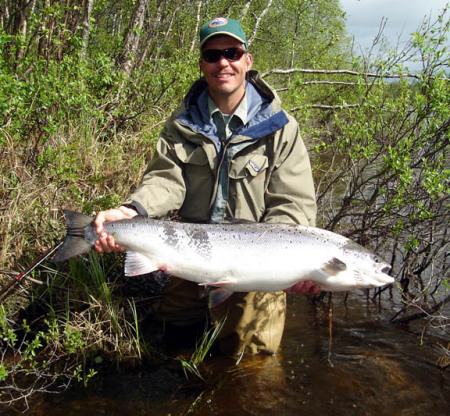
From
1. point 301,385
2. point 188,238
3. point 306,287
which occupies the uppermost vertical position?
point 188,238

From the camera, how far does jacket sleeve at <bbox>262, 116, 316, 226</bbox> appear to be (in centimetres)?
373

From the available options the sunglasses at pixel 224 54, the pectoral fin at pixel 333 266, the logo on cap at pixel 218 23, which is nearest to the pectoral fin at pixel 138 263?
the pectoral fin at pixel 333 266

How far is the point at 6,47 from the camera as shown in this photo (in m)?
5.65

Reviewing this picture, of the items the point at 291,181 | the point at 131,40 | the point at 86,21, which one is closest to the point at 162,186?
the point at 291,181

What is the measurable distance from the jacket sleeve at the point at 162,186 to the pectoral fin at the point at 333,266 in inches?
57.3

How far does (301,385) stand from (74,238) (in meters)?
2.26

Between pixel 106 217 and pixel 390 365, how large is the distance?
9.53ft

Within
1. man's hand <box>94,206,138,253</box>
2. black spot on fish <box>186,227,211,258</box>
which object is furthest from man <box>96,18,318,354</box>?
black spot on fish <box>186,227,211,258</box>

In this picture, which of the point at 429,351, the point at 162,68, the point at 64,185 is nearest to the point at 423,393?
the point at 429,351

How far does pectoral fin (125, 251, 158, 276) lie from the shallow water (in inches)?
41.7

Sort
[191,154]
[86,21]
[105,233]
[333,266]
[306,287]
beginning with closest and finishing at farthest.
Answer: [333,266]
[105,233]
[306,287]
[191,154]
[86,21]

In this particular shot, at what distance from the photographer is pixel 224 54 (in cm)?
374

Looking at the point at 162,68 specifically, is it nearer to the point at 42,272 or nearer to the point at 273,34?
the point at 42,272

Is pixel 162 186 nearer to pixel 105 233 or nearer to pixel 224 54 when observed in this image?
pixel 105 233
